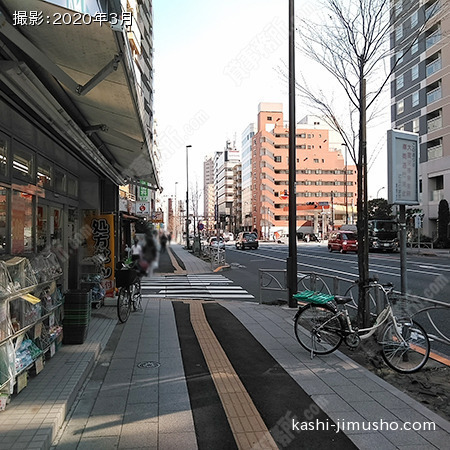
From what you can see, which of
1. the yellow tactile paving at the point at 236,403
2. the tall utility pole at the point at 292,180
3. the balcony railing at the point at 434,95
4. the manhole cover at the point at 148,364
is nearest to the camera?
the yellow tactile paving at the point at 236,403

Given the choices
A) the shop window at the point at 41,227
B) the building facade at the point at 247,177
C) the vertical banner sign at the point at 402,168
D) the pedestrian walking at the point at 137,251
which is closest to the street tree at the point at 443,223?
the vertical banner sign at the point at 402,168

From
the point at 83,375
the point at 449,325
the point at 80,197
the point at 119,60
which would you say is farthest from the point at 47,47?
the point at 449,325

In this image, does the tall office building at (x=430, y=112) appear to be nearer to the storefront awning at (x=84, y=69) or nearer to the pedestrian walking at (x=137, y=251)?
the storefront awning at (x=84, y=69)

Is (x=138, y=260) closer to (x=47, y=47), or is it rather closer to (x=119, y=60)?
(x=119, y=60)

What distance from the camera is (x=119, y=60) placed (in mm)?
3377

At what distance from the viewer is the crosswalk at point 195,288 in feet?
40.1

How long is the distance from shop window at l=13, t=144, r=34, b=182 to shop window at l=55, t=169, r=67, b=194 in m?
1.35

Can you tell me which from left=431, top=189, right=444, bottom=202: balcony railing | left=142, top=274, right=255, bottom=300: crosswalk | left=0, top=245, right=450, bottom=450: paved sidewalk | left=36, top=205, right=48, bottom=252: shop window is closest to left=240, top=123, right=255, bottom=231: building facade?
left=431, top=189, right=444, bottom=202: balcony railing

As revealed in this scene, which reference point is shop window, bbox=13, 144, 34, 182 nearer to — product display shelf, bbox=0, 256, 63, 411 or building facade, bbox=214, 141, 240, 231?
product display shelf, bbox=0, 256, 63, 411

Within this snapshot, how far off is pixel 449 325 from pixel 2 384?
7152 mm

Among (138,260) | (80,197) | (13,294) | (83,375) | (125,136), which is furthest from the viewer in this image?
(80,197)

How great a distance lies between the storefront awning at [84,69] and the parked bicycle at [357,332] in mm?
3355

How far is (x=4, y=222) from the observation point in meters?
4.92

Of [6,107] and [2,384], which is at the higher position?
[6,107]
